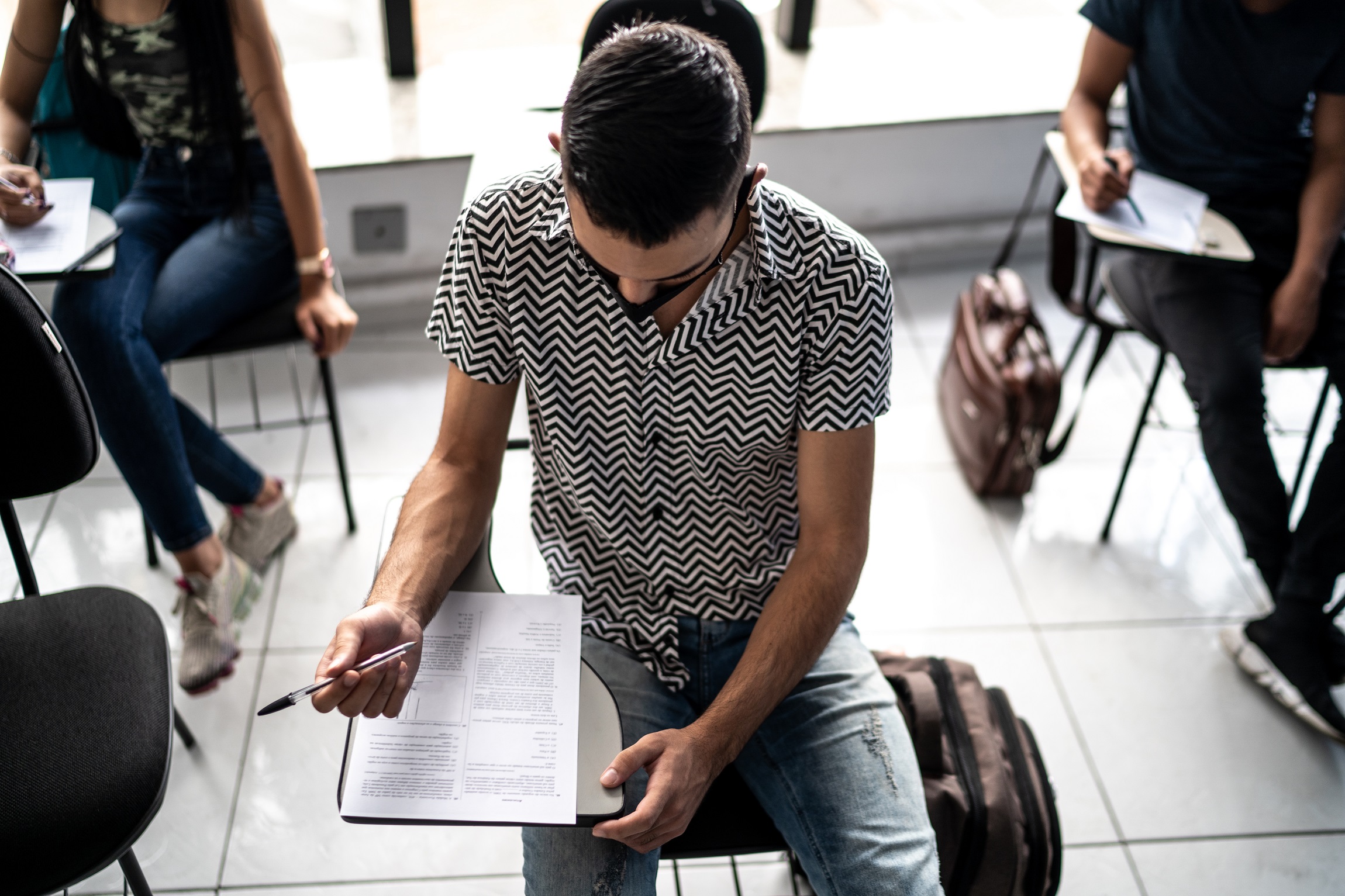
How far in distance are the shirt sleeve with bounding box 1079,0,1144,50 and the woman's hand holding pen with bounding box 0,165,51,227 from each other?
77.6 inches

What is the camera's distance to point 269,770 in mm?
1812

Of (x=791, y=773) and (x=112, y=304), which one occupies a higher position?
(x=112, y=304)

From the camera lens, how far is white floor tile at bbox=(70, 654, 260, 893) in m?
1.66

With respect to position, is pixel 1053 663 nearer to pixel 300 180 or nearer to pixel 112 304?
pixel 300 180

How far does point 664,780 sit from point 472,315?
0.57 metres

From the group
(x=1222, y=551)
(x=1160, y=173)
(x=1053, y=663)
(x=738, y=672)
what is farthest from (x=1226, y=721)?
(x=738, y=672)

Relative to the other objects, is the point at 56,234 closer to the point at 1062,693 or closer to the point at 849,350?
the point at 849,350

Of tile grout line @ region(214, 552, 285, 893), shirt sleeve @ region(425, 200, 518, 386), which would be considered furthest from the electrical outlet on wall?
shirt sleeve @ region(425, 200, 518, 386)

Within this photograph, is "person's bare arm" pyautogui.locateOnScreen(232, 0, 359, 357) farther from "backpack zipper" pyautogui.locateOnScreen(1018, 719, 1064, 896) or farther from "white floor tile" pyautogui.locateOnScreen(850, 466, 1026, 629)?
"backpack zipper" pyautogui.locateOnScreen(1018, 719, 1064, 896)

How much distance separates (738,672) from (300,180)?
1271mm

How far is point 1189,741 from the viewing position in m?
1.96

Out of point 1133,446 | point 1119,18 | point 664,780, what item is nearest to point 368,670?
point 664,780

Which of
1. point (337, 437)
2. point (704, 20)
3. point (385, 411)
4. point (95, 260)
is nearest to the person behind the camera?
point (95, 260)

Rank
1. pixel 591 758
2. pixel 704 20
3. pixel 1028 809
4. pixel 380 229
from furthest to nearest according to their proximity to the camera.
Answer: pixel 380 229 < pixel 704 20 < pixel 1028 809 < pixel 591 758
